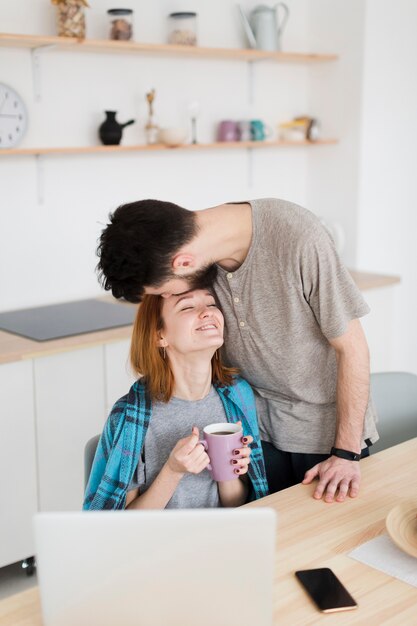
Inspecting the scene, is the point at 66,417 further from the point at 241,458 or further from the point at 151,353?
the point at 241,458

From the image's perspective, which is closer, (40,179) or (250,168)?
(40,179)

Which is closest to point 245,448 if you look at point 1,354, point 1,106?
point 1,354

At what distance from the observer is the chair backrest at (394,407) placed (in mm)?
2203

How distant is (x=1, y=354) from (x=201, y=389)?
916mm

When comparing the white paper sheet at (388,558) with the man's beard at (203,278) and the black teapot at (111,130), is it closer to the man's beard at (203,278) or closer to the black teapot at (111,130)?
the man's beard at (203,278)

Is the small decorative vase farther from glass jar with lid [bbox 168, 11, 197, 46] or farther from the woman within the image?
the woman

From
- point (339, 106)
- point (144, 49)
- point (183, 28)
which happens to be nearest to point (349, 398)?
point (144, 49)

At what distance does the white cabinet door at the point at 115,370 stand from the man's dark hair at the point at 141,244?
3.70 ft

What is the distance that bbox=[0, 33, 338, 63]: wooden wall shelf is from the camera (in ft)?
9.37

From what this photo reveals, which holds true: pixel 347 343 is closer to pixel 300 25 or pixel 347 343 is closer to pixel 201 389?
pixel 201 389

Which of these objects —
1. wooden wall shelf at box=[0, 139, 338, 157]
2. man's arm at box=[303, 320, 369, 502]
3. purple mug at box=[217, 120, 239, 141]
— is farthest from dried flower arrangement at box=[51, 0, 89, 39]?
man's arm at box=[303, 320, 369, 502]

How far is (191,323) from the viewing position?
69.4 inches

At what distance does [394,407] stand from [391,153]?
6.72ft

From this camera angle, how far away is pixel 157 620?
1.14m
